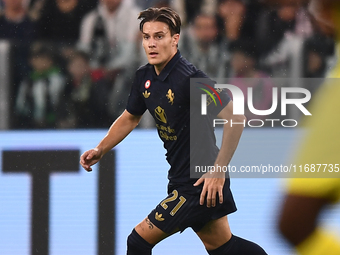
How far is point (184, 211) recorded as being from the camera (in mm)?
2930

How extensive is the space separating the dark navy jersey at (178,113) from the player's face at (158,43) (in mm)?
39

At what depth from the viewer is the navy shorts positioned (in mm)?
2920

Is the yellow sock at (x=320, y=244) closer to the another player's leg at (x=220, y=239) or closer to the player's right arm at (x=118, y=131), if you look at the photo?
the another player's leg at (x=220, y=239)

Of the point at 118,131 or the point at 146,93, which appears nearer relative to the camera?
the point at 146,93

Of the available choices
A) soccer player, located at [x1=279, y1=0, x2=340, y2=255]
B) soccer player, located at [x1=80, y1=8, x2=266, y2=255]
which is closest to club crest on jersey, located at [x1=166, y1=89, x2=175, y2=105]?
soccer player, located at [x1=80, y1=8, x2=266, y2=255]

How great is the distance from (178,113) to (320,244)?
5.76 ft

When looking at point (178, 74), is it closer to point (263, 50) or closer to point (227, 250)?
point (227, 250)

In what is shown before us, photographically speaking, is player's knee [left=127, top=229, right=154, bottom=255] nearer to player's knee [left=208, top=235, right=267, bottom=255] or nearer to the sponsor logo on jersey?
the sponsor logo on jersey

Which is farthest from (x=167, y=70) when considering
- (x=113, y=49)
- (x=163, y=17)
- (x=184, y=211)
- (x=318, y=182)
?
(x=318, y=182)

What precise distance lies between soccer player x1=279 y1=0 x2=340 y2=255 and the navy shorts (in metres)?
1.70

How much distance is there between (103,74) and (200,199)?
1.54 metres

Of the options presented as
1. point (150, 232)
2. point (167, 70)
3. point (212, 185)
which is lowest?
point (150, 232)

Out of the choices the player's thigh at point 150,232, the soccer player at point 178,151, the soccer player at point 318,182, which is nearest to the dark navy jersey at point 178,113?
the soccer player at point 178,151

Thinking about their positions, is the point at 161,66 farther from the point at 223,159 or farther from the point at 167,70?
the point at 223,159
